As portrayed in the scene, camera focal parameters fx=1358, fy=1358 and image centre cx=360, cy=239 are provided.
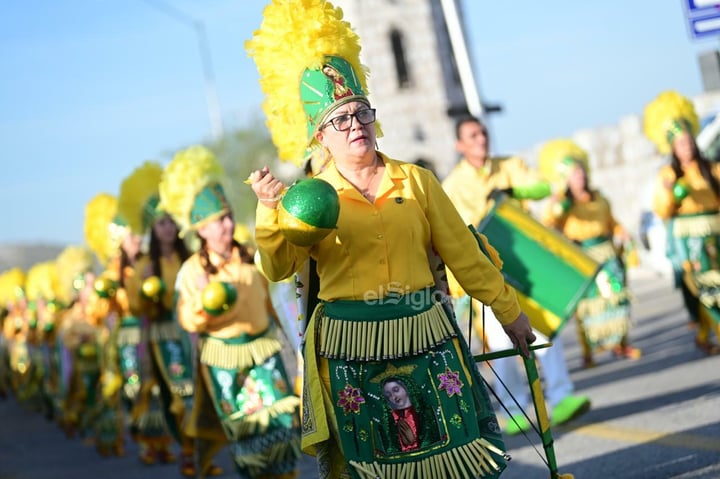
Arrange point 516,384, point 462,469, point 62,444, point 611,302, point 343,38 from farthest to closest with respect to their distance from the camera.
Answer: point 62,444, point 611,302, point 516,384, point 343,38, point 462,469

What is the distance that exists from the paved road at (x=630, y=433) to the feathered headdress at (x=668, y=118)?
184cm

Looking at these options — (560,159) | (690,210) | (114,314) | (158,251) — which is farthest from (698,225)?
(114,314)

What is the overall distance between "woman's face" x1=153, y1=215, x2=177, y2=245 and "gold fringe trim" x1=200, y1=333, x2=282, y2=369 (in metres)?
2.31

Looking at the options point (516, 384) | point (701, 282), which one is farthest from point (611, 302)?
point (516, 384)

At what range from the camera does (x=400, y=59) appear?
184ft

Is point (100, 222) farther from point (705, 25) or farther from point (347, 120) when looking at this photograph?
point (347, 120)

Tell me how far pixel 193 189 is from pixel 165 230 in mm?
1906

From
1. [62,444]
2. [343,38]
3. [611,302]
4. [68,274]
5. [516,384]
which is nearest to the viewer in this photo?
[343,38]

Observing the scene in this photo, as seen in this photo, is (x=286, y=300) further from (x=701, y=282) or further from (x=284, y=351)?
(x=701, y=282)

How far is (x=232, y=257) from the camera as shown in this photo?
27.9 feet

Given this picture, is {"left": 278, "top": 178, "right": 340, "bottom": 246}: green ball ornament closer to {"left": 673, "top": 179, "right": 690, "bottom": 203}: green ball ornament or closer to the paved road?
the paved road

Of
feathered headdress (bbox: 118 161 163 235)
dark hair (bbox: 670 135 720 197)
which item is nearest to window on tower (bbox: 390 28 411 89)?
feathered headdress (bbox: 118 161 163 235)

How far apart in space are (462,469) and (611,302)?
847 cm

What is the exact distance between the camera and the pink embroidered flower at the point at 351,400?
4.79 m
